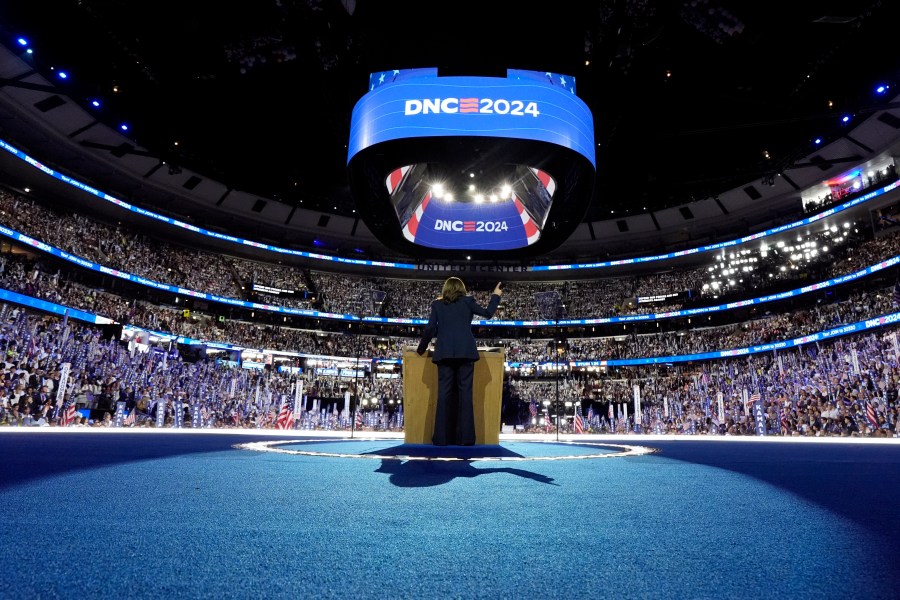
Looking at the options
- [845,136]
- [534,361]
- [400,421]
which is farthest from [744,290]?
[400,421]

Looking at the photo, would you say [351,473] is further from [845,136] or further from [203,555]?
[845,136]

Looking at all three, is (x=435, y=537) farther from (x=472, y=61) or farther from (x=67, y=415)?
(x=67, y=415)

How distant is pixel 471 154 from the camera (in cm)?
909

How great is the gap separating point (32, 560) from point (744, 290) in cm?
3684

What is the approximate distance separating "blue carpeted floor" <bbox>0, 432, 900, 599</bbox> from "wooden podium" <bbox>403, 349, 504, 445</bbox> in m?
3.02

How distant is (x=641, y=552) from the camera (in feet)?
4.46

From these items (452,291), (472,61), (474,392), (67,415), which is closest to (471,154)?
(452,291)

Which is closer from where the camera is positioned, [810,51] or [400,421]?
[810,51]

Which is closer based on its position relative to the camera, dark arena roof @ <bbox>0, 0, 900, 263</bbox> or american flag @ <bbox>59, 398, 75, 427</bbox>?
dark arena roof @ <bbox>0, 0, 900, 263</bbox>

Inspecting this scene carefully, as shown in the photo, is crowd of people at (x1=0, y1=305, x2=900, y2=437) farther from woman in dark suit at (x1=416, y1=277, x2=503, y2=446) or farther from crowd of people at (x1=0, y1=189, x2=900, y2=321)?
woman in dark suit at (x1=416, y1=277, x2=503, y2=446)

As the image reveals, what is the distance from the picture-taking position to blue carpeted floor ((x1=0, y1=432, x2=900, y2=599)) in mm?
1040

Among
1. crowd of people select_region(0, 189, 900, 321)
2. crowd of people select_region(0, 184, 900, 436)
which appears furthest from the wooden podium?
crowd of people select_region(0, 189, 900, 321)

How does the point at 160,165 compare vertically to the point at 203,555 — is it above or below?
above

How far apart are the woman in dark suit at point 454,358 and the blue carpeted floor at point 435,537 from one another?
86.6 inches
